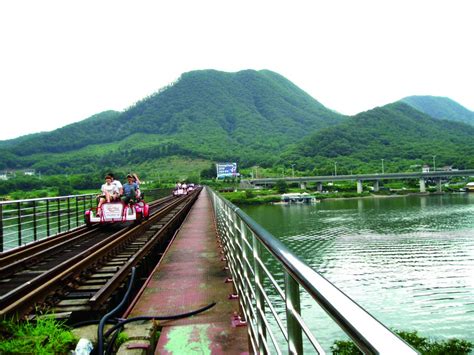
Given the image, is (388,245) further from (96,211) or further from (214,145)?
(214,145)

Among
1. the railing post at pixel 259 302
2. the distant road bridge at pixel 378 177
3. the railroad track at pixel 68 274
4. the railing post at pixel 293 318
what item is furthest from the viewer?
the distant road bridge at pixel 378 177

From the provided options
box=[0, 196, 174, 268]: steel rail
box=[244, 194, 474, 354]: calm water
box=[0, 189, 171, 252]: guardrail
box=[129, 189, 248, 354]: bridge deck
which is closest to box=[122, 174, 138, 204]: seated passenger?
box=[0, 189, 171, 252]: guardrail

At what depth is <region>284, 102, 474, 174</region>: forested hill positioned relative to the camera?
152875 millimetres

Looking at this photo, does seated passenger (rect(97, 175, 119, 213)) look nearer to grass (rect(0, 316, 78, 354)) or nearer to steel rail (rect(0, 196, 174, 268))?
steel rail (rect(0, 196, 174, 268))

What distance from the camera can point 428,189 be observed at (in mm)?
109438

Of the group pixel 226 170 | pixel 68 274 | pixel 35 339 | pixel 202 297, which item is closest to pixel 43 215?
pixel 68 274

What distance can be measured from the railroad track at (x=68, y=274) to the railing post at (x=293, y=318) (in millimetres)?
3526

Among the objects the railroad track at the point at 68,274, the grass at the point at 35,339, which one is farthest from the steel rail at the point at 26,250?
the grass at the point at 35,339

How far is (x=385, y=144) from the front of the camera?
579ft

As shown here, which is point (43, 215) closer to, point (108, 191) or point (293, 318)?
point (108, 191)

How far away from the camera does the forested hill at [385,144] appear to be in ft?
502

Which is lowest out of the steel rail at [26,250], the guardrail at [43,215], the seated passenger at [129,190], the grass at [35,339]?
the steel rail at [26,250]

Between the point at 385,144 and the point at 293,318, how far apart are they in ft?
611

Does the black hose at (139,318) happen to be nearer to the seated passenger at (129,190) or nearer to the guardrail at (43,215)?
the guardrail at (43,215)
